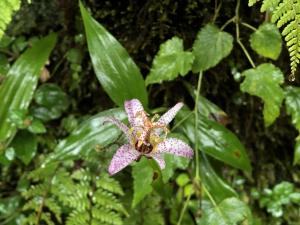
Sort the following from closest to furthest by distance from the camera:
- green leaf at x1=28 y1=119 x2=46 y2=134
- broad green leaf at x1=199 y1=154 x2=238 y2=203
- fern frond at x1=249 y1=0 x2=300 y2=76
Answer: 1. fern frond at x1=249 y1=0 x2=300 y2=76
2. broad green leaf at x1=199 y1=154 x2=238 y2=203
3. green leaf at x1=28 y1=119 x2=46 y2=134

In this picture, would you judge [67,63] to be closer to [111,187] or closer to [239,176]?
[111,187]

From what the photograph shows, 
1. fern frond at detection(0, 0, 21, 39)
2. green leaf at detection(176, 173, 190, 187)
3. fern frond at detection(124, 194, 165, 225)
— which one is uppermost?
fern frond at detection(0, 0, 21, 39)

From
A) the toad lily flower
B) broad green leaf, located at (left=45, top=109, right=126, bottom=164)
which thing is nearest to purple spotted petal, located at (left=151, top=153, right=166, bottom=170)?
the toad lily flower

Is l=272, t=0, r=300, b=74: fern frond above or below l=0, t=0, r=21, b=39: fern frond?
below

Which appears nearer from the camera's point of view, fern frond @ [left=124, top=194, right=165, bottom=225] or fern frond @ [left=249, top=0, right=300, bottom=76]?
fern frond @ [left=249, top=0, right=300, bottom=76]

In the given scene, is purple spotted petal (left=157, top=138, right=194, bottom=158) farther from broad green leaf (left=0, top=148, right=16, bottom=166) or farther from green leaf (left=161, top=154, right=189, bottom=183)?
broad green leaf (left=0, top=148, right=16, bottom=166)

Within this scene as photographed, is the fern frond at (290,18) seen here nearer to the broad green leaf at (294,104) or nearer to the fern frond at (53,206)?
the broad green leaf at (294,104)

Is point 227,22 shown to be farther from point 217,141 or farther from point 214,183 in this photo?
point 214,183
